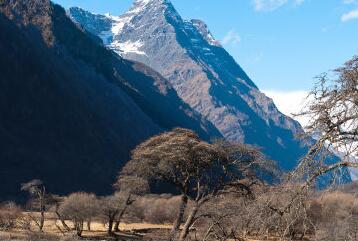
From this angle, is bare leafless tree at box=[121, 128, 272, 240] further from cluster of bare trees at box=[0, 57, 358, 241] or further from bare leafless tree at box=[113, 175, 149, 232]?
bare leafless tree at box=[113, 175, 149, 232]

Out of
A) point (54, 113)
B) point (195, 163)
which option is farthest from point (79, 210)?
point (54, 113)

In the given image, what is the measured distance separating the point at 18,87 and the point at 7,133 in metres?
18.0

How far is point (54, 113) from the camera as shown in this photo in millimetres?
123812

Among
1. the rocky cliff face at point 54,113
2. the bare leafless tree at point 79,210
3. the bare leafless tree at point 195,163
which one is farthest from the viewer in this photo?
the rocky cliff face at point 54,113

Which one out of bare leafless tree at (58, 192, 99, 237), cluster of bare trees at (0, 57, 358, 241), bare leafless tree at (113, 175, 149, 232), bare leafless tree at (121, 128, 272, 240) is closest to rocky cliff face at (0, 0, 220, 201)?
cluster of bare trees at (0, 57, 358, 241)

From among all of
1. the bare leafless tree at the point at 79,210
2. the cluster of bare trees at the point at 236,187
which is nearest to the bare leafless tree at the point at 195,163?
the cluster of bare trees at the point at 236,187

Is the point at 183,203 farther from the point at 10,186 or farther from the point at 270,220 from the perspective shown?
the point at 10,186

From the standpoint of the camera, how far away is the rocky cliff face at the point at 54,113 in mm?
103812

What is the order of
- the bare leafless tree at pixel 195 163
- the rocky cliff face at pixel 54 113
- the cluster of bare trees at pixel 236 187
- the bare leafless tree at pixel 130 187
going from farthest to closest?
the rocky cliff face at pixel 54 113 < the bare leafless tree at pixel 130 187 < the bare leafless tree at pixel 195 163 < the cluster of bare trees at pixel 236 187

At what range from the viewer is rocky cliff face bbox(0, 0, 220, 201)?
104 m

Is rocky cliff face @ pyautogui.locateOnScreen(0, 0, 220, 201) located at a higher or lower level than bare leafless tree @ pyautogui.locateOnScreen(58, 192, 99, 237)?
higher

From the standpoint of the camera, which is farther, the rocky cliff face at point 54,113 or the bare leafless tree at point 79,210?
the rocky cliff face at point 54,113

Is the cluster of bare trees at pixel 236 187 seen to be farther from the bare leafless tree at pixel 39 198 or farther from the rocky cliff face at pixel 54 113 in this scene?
the rocky cliff face at pixel 54 113

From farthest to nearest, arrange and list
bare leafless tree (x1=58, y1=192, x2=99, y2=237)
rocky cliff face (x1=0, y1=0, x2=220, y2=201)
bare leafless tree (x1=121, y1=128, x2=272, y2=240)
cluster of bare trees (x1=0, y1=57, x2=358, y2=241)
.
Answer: rocky cliff face (x1=0, y1=0, x2=220, y2=201), bare leafless tree (x1=58, y1=192, x2=99, y2=237), bare leafless tree (x1=121, y1=128, x2=272, y2=240), cluster of bare trees (x1=0, y1=57, x2=358, y2=241)
